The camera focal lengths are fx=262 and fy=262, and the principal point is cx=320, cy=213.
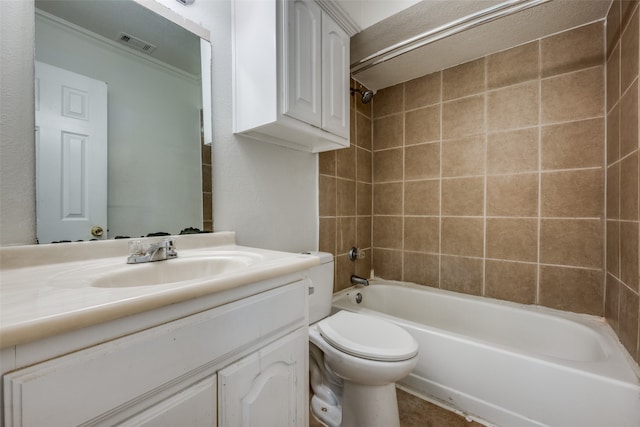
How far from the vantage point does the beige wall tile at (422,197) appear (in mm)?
1938

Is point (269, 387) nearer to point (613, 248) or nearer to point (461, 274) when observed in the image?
point (461, 274)

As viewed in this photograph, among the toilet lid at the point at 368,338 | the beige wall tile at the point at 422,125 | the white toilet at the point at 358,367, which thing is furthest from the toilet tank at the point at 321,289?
the beige wall tile at the point at 422,125

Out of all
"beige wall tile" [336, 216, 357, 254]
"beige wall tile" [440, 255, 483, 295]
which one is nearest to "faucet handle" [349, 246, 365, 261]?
"beige wall tile" [336, 216, 357, 254]

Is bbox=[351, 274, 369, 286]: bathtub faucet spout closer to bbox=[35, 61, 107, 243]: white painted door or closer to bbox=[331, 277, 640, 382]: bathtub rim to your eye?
bbox=[331, 277, 640, 382]: bathtub rim

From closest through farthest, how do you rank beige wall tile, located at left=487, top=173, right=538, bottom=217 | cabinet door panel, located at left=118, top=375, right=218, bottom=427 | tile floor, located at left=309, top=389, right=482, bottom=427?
cabinet door panel, located at left=118, top=375, right=218, bottom=427 → tile floor, located at left=309, top=389, right=482, bottom=427 → beige wall tile, located at left=487, top=173, right=538, bottom=217

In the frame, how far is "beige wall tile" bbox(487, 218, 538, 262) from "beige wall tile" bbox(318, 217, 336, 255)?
1.03 metres

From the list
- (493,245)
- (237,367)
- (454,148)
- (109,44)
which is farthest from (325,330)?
(454,148)

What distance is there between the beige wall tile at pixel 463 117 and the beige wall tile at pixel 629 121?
668 millimetres

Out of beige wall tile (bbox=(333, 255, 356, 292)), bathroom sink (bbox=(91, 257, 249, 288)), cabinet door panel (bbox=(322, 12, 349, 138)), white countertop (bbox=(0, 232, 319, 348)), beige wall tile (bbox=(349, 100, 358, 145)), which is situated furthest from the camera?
beige wall tile (bbox=(349, 100, 358, 145))

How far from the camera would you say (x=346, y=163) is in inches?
77.8

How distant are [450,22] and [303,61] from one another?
0.70 m

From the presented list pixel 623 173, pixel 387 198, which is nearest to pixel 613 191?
pixel 623 173

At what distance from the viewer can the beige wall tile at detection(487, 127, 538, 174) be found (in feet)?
5.25

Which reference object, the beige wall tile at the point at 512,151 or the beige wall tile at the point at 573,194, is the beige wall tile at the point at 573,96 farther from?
the beige wall tile at the point at 573,194
